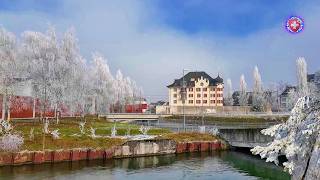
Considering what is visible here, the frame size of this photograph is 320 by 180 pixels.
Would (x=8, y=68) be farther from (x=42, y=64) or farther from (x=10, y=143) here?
(x=10, y=143)

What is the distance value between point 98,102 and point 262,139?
65.5 metres

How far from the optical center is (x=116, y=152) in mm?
59500

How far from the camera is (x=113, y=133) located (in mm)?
64062

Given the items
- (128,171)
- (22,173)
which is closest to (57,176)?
(22,173)

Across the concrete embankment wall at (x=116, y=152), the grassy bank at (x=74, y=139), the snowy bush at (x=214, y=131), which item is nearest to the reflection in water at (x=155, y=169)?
the concrete embankment wall at (x=116, y=152)

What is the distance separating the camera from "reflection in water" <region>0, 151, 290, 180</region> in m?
45.4

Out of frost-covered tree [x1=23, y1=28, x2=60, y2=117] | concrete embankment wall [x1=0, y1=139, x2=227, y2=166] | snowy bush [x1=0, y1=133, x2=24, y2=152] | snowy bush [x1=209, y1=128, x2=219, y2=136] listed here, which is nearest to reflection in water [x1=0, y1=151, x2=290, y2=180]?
concrete embankment wall [x1=0, y1=139, x2=227, y2=166]

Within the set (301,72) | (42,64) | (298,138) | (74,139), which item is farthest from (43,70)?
(301,72)

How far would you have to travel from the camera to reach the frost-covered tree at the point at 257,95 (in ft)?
548

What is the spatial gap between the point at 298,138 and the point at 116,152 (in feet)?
156

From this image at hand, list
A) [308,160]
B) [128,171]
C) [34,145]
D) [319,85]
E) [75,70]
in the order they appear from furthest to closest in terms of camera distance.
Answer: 1. [75,70]
2. [34,145]
3. [128,171]
4. [319,85]
5. [308,160]

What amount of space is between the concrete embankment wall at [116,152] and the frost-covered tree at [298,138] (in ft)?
138

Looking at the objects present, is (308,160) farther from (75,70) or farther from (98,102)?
(98,102)

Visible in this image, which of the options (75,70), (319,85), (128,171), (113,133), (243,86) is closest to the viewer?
(319,85)
